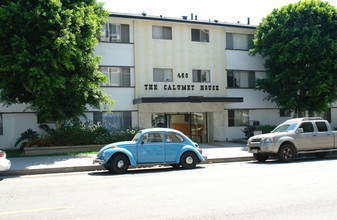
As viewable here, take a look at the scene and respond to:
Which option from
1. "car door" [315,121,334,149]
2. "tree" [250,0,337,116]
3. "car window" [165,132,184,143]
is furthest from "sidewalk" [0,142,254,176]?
"tree" [250,0,337,116]

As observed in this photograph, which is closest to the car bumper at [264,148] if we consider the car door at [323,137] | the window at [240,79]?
the car door at [323,137]

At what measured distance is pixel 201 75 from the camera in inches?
951

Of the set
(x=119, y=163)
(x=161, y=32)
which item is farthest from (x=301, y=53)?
(x=119, y=163)

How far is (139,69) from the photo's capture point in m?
22.6

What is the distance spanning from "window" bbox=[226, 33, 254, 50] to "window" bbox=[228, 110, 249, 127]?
4896 millimetres

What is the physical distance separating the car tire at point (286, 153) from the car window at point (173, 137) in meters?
4.41

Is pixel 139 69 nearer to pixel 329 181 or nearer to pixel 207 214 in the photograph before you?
pixel 329 181

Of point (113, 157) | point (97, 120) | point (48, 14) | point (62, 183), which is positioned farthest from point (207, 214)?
point (97, 120)

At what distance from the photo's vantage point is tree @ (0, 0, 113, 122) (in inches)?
586

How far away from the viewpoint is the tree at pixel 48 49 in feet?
48.9

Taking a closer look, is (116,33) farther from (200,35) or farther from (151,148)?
(151,148)

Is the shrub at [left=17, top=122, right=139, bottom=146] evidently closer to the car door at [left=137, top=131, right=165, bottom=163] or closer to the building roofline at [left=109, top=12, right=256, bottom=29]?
the building roofline at [left=109, top=12, right=256, bottom=29]

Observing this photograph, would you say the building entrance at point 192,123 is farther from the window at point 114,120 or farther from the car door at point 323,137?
the car door at point 323,137

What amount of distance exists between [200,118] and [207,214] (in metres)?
19.3
